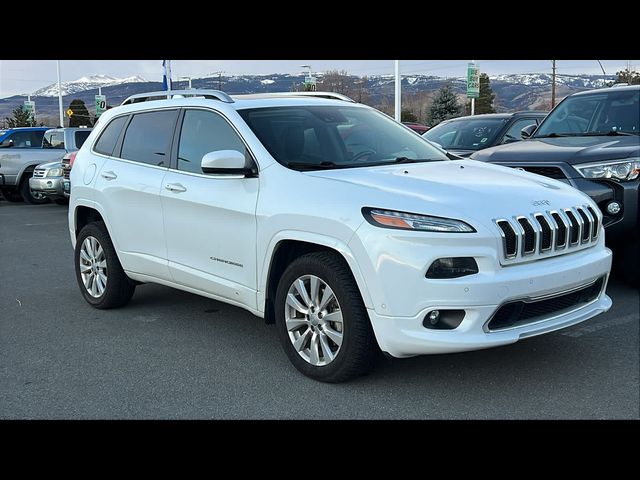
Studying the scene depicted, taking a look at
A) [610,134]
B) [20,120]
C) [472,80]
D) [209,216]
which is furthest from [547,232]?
[20,120]

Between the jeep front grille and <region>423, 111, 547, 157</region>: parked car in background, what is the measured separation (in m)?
4.55

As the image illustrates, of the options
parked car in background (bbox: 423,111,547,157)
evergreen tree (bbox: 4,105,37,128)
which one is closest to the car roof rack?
parked car in background (bbox: 423,111,547,157)

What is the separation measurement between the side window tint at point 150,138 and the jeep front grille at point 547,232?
9.02 feet

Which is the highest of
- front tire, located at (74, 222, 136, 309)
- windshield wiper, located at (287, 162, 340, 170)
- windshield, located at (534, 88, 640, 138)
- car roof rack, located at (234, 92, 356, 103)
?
car roof rack, located at (234, 92, 356, 103)

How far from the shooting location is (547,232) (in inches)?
154

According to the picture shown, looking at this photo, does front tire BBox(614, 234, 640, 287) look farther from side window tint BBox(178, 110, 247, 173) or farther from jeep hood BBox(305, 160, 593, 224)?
side window tint BBox(178, 110, 247, 173)

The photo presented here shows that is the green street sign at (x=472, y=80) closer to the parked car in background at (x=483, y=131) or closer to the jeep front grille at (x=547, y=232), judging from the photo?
the parked car in background at (x=483, y=131)

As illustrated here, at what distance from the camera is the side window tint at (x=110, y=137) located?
19.9 ft

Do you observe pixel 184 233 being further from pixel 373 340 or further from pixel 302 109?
pixel 373 340

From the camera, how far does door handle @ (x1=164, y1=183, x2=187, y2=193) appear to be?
5.05m

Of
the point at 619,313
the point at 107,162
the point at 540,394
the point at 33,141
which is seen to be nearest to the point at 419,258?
the point at 540,394

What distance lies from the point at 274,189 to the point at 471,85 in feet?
99.2

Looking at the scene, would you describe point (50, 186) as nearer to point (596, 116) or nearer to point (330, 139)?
point (596, 116)

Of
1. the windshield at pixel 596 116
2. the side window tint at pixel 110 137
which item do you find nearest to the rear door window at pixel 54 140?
the side window tint at pixel 110 137
